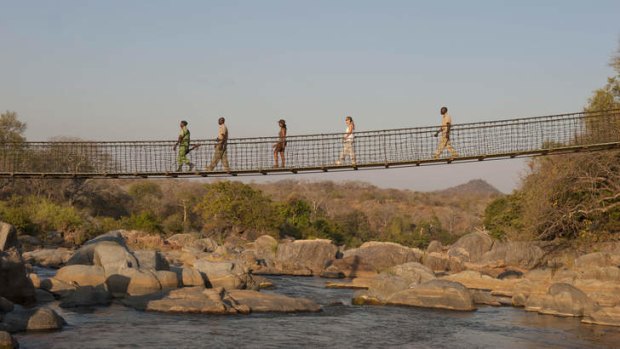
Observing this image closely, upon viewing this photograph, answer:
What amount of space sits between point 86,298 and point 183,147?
4063 millimetres

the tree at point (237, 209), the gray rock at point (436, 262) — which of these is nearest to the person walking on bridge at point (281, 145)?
the gray rock at point (436, 262)

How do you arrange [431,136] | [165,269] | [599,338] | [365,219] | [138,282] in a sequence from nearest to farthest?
[599,338] → [431,136] → [138,282] → [165,269] → [365,219]

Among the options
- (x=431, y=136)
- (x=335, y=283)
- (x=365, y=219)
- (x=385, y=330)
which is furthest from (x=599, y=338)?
(x=365, y=219)

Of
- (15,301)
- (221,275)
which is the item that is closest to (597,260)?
(221,275)

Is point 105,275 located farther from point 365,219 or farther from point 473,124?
Result: point 365,219

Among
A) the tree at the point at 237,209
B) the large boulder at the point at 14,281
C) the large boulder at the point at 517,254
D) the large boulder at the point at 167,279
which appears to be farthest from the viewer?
the tree at the point at 237,209

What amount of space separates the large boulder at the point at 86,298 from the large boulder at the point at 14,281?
30.9 inches

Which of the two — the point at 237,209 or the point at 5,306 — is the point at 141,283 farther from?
the point at 237,209

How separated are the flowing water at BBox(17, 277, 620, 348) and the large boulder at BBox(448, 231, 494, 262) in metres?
14.2

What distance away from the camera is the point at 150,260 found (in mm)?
20094

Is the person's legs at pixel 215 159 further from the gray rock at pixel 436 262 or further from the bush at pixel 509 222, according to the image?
the bush at pixel 509 222

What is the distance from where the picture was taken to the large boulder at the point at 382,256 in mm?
30281

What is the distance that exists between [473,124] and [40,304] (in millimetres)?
10436

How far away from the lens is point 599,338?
1545 centimetres
